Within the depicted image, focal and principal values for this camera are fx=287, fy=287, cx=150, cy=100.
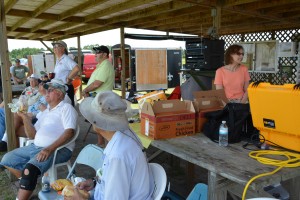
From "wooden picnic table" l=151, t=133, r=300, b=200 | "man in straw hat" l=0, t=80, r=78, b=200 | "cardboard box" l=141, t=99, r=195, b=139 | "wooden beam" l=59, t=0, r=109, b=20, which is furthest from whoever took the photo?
"wooden beam" l=59, t=0, r=109, b=20

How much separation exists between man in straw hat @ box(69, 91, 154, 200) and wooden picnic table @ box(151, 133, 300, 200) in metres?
0.34

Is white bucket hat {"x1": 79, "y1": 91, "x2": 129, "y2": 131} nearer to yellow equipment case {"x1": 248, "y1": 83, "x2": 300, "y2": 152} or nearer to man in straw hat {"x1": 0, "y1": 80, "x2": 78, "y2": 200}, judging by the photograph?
yellow equipment case {"x1": 248, "y1": 83, "x2": 300, "y2": 152}

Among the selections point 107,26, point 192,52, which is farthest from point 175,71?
point 192,52

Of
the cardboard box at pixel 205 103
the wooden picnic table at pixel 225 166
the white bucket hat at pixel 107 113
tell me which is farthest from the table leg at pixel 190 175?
the white bucket hat at pixel 107 113

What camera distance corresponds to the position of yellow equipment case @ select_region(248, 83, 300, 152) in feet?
5.12

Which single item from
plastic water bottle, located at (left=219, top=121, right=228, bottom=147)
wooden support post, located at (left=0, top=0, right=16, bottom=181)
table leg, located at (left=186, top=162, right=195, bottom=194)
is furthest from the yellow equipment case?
wooden support post, located at (left=0, top=0, right=16, bottom=181)

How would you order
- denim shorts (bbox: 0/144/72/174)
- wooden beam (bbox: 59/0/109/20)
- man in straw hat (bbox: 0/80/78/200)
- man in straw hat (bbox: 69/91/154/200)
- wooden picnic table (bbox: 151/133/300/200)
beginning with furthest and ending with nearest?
wooden beam (bbox: 59/0/109/20), denim shorts (bbox: 0/144/72/174), man in straw hat (bbox: 0/80/78/200), wooden picnic table (bbox: 151/133/300/200), man in straw hat (bbox: 69/91/154/200)

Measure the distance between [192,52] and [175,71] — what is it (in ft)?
20.8

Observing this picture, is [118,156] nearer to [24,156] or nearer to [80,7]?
[24,156]

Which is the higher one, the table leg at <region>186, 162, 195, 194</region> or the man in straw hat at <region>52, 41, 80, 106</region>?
the man in straw hat at <region>52, 41, 80, 106</region>

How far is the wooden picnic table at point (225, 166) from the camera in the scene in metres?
1.38

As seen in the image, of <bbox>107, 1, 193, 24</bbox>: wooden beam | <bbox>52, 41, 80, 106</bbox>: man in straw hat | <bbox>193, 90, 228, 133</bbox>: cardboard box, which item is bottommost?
<bbox>193, 90, 228, 133</bbox>: cardboard box

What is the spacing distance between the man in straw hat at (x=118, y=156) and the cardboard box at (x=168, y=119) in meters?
0.58

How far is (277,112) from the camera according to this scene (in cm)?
164
